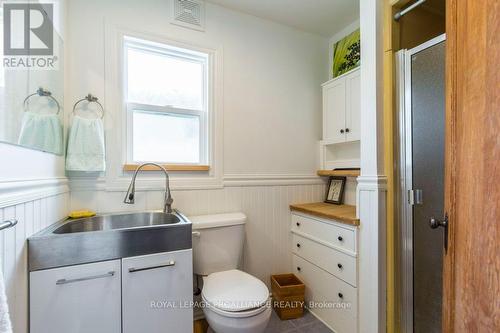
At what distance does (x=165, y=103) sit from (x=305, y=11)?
1398 millimetres

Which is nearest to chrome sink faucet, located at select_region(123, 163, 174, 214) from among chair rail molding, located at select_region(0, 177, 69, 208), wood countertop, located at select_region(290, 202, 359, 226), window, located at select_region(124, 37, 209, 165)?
window, located at select_region(124, 37, 209, 165)

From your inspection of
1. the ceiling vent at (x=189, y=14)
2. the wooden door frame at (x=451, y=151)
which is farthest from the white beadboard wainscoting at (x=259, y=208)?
the wooden door frame at (x=451, y=151)

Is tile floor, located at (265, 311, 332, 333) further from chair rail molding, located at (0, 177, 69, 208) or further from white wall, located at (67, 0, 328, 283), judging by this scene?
chair rail molding, located at (0, 177, 69, 208)

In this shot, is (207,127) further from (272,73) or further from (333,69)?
(333,69)

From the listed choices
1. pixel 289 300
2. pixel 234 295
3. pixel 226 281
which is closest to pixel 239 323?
pixel 234 295

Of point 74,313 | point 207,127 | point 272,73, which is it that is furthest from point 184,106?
point 74,313

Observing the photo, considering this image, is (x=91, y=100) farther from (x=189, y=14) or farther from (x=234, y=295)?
(x=234, y=295)

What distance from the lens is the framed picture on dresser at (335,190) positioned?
212cm

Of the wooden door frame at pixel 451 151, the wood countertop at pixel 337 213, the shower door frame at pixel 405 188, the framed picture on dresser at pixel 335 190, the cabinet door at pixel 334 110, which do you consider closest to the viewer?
the wooden door frame at pixel 451 151

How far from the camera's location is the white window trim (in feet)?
5.21

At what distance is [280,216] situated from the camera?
2.11 m

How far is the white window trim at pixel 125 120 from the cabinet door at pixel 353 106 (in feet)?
3.46

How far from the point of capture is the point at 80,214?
1.43m

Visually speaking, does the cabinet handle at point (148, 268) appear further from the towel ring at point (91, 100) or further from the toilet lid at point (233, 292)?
the towel ring at point (91, 100)
